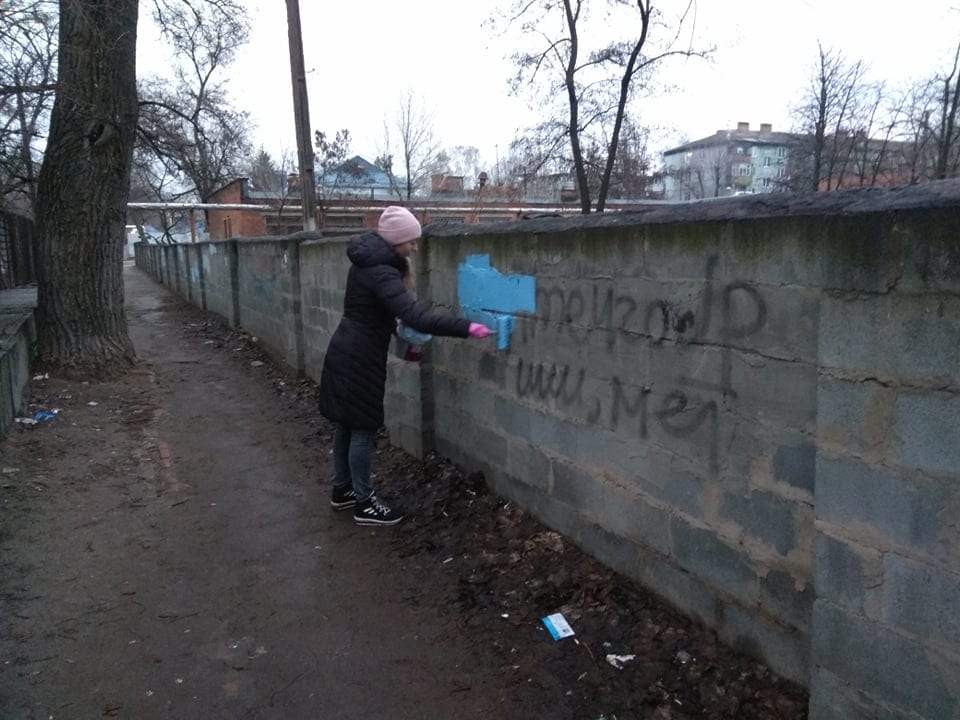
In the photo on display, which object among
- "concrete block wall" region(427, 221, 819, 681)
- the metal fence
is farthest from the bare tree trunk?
the metal fence

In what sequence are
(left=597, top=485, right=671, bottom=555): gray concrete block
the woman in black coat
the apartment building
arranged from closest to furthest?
(left=597, top=485, right=671, bottom=555): gray concrete block < the woman in black coat < the apartment building

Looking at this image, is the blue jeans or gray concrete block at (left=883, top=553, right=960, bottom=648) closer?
gray concrete block at (left=883, top=553, right=960, bottom=648)

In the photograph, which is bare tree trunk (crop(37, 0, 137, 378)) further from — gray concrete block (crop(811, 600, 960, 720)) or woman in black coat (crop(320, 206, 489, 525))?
gray concrete block (crop(811, 600, 960, 720))

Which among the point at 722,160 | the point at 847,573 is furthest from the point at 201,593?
the point at 722,160

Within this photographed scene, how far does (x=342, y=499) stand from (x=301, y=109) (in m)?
11.0

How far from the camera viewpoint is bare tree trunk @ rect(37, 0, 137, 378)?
7547 millimetres

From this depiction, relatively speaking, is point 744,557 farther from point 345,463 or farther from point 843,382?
point 345,463

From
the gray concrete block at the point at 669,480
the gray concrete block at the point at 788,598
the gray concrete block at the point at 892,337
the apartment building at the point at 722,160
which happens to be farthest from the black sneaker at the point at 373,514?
the apartment building at the point at 722,160

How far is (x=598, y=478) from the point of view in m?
3.30

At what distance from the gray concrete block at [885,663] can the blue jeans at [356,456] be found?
2.64 metres

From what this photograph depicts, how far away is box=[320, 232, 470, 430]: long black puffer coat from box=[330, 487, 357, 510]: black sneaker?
58 centimetres

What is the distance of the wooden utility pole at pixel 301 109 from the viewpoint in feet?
44.0

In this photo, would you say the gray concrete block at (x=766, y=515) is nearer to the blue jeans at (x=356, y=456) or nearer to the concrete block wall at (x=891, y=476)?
the concrete block wall at (x=891, y=476)

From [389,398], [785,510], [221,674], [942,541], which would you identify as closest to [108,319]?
[389,398]
